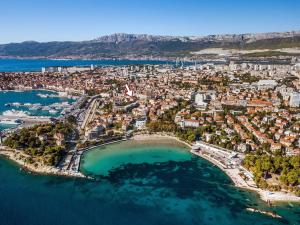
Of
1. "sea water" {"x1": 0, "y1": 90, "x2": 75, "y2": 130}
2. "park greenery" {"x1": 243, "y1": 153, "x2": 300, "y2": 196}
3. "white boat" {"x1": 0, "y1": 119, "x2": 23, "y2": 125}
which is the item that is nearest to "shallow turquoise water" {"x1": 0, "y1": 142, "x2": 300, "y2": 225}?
"park greenery" {"x1": 243, "y1": 153, "x2": 300, "y2": 196}

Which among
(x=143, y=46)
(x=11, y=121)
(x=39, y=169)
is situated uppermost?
(x=143, y=46)

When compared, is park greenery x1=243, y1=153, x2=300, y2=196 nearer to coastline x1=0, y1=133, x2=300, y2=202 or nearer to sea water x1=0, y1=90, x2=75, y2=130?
coastline x1=0, y1=133, x2=300, y2=202

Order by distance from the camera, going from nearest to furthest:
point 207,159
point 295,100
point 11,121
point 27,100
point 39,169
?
point 39,169, point 207,159, point 11,121, point 295,100, point 27,100

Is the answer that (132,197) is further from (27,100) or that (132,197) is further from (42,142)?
(27,100)

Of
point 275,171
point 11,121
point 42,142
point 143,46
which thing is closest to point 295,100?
point 275,171

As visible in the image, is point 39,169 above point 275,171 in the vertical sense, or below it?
above

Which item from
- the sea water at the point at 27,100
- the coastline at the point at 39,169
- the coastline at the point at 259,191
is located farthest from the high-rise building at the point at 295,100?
the sea water at the point at 27,100

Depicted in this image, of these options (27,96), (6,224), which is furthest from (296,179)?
(27,96)

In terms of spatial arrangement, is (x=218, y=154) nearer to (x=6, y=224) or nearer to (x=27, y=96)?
(x=6, y=224)
